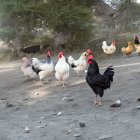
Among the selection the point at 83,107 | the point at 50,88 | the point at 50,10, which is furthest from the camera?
the point at 50,10

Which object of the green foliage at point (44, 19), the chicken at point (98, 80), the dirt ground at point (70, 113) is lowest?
the dirt ground at point (70, 113)

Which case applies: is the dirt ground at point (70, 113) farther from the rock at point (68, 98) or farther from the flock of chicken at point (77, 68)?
the flock of chicken at point (77, 68)

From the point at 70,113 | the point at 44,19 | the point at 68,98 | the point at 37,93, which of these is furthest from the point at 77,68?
the point at 44,19

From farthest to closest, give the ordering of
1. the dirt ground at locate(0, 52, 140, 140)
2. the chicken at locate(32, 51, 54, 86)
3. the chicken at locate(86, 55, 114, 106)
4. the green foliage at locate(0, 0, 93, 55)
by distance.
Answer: the green foliage at locate(0, 0, 93, 55)
the chicken at locate(32, 51, 54, 86)
the chicken at locate(86, 55, 114, 106)
the dirt ground at locate(0, 52, 140, 140)

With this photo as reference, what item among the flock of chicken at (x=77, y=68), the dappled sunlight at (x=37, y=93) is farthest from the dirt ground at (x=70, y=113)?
the flock of chicken at (x=77, y=68)

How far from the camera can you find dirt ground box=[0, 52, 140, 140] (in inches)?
147

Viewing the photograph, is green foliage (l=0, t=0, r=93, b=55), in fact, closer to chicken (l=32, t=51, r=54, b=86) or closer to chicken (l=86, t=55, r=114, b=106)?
chicken (l=32, t=51, r=54, b=86)

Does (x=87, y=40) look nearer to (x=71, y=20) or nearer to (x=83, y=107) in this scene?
(x=71, y=20)

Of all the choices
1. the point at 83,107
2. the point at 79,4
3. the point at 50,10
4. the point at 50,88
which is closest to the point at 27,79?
the point at 50,88

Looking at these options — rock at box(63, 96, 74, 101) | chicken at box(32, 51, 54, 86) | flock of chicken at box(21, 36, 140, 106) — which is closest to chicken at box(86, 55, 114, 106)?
flock of chicken at box(21, 36, 140, 106)

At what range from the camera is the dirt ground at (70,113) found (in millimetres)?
3725

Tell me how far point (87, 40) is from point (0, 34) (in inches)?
255

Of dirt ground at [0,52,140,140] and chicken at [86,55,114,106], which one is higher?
chicken at [86,55,114,106]

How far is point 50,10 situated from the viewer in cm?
1567
